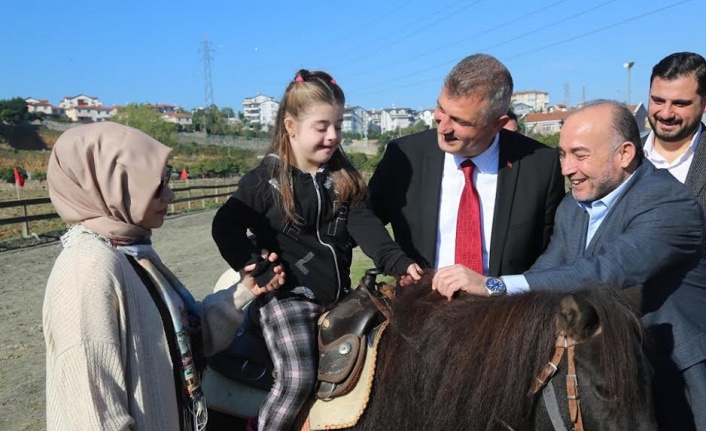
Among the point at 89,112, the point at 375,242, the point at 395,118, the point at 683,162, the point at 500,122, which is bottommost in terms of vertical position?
the point at 375,242

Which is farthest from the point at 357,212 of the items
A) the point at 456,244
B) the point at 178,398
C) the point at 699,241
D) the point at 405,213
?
the point at 699,241

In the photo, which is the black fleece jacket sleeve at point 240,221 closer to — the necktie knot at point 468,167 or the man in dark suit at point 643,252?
Result: the man in dark suit at point 643,252

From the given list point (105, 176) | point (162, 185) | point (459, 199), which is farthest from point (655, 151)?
point (105, 176)

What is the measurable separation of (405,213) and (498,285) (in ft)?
3.18

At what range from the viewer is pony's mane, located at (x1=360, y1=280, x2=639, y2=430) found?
1.74m

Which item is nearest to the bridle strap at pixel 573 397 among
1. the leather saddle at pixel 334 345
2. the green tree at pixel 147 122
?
the leather saddle at pixel 334 345

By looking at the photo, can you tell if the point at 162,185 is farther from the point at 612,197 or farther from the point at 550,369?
the point at 612,197

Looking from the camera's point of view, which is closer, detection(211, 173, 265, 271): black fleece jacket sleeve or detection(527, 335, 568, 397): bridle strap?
detection(527, 335, 568, 397): bridle strap

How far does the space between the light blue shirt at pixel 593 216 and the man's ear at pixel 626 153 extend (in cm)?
6

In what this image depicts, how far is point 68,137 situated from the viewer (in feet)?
5.76

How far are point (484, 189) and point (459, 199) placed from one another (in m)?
0.13

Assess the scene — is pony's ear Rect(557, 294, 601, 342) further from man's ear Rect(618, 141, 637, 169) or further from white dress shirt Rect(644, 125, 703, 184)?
white dress shirt Rect(644, 125, 703, 184)

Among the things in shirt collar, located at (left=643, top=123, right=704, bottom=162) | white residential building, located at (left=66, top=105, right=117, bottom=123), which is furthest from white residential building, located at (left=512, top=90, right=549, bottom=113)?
shirt collar, located at (left=643, top=123, right=704, bottom=162)

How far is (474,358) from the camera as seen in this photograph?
1838 mm
